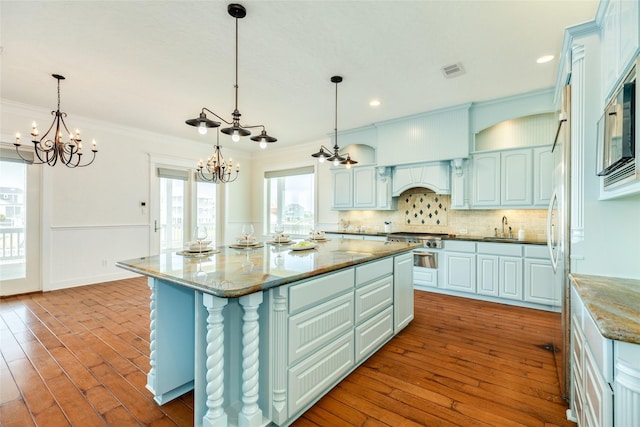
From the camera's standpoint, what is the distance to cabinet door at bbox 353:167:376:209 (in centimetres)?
537

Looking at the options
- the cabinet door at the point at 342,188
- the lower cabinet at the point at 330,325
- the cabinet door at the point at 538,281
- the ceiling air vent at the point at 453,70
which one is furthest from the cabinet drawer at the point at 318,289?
the cabinet door at the point at 342,188

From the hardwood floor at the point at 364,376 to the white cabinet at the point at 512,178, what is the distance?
1.48 m

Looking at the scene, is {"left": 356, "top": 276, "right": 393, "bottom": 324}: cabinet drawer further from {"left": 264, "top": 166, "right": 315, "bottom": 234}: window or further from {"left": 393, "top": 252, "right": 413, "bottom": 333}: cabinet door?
{"left": 264, "top": 166, "right": 315, "bottom": 234}: window

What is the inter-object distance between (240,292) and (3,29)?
3.25 meters

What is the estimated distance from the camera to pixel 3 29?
2518 mm

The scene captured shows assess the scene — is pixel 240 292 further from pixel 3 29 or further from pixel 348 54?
pixel 3 29

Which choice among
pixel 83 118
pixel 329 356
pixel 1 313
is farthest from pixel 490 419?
pixel 83 118

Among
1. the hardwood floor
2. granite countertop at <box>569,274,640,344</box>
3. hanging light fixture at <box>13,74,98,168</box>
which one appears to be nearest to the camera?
granite countertop at <box>569,274,640,344</box>

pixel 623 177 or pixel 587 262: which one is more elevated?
pixel 623 177

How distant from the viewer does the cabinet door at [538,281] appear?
3604 millimetres

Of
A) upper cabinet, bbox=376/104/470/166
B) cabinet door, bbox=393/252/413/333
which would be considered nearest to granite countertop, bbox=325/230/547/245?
upper cabinet, bbox=376/104/470/166

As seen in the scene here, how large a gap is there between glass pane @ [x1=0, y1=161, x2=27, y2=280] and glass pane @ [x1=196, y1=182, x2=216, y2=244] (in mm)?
2711

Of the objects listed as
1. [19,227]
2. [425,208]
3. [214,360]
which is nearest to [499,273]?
[425,208]

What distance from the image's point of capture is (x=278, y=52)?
2.86 m
